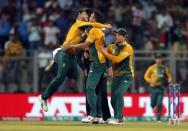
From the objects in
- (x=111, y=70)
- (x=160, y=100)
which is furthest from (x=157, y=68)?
(x=111, y=70)

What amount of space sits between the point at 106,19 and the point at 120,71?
10.9m

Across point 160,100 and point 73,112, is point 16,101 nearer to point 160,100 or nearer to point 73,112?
point 73,112

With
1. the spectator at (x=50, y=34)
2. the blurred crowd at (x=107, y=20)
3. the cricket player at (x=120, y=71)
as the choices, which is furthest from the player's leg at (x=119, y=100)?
the spectator at (x=50, y=34)

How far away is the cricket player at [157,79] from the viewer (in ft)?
89.8

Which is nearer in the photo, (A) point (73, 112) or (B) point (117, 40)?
(B) point (117, 40)

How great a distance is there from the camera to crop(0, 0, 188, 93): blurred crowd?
31281 mm

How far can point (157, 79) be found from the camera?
89.7ft

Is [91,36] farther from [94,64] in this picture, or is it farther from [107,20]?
[107,20]

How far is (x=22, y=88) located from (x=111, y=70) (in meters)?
9.39

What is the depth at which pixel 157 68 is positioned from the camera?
1084 inches

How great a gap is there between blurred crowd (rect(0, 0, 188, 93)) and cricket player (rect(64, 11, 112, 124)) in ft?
31.8

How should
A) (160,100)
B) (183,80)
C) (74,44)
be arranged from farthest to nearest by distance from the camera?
(183,80)
(160,100)
(74,44)

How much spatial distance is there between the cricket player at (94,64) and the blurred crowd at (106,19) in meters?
9.71

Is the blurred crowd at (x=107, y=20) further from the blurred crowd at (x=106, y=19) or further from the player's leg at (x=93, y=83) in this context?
the player's leg at (x=93, y=83)
